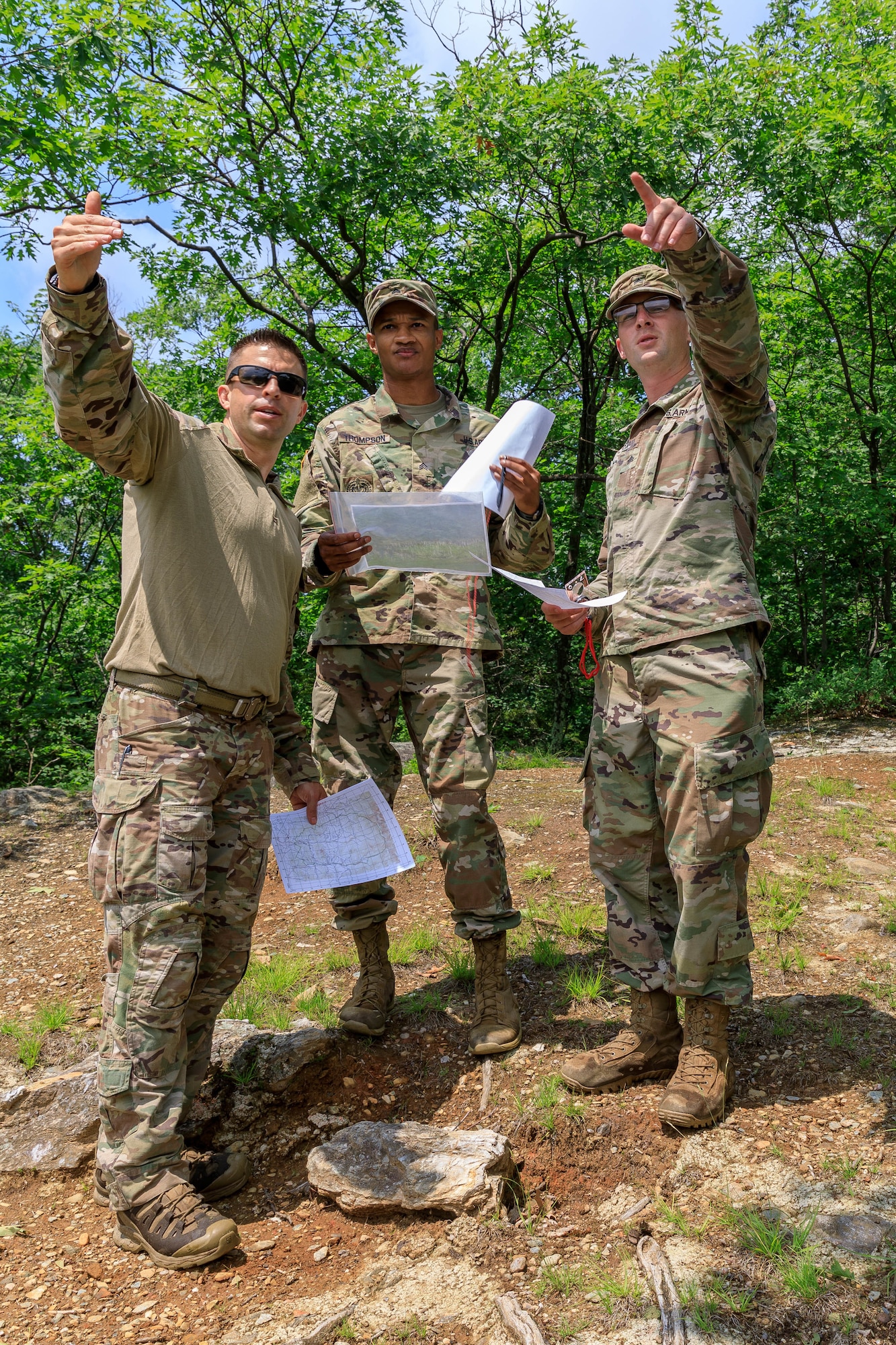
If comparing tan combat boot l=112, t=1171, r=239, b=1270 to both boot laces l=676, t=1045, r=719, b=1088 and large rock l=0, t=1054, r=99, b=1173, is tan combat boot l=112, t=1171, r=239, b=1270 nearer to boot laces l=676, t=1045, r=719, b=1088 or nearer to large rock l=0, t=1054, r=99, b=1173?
large rock l=0, t=1054, r=99, b=1173

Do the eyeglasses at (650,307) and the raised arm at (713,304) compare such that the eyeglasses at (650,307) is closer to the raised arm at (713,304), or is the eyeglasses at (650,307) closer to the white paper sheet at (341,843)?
the raised arm at (713,304)

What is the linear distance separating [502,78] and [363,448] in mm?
7706

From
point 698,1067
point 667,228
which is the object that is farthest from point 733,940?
point 667,228

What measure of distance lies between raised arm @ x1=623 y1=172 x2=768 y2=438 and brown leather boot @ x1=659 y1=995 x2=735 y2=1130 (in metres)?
1.80

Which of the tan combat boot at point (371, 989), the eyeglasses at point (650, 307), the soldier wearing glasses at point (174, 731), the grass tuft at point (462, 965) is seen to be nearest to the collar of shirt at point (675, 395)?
the eyeglasses at point (650, 307)

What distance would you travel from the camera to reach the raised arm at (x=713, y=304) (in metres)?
2.25

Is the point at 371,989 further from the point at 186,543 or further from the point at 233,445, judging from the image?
the point at 233,445

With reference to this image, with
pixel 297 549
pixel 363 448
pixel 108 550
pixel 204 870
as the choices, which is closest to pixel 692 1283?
pixel 204 870

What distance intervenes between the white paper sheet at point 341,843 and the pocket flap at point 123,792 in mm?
617

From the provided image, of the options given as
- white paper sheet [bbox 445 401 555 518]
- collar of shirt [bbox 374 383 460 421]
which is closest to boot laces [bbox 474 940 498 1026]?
white paper sheet [bbox 445 401 555 518]

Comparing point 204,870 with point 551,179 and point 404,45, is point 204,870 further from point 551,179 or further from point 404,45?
point 404,45

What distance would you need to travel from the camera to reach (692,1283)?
2.05 m

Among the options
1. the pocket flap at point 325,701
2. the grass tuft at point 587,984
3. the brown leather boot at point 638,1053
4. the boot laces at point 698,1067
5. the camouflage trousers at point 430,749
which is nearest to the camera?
the boot laces at point 698,1067

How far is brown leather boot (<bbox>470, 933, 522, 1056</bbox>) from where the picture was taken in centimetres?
323
